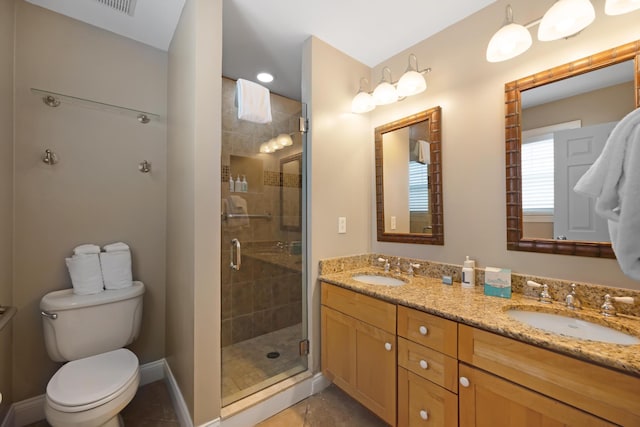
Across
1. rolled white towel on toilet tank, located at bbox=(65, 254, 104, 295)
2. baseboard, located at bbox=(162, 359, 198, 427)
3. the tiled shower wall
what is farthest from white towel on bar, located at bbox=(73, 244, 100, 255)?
baseboard, located at bbox=(162, 359, 198, 427)

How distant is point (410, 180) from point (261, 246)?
127 centimetres

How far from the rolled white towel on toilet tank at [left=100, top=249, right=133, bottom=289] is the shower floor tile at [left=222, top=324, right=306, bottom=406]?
825 mm

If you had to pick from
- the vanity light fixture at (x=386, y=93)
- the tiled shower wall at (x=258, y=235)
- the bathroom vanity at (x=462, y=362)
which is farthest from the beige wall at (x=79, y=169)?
the vanity light fixture at (x=386, y=93)

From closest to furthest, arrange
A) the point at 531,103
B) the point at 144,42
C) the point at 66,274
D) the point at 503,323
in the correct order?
the point at 503,323
the point at 531,103
the point at 66,274
the point at 144,42

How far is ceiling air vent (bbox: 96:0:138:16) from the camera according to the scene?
1.55m

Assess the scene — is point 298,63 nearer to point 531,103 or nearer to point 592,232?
point 531,103

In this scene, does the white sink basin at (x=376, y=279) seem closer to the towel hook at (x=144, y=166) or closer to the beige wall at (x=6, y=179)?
Answer: the towel hook at (x=144, y=166)

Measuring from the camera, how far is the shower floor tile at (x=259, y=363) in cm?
161

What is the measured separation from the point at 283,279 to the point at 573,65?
7.14ft

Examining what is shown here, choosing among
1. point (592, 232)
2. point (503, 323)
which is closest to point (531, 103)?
point (592, 232)

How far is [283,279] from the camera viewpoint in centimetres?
217

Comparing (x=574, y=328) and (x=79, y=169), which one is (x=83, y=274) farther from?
(x=574, y=328)

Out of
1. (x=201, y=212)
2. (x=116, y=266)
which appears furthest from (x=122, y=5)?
(x=116, y=266)

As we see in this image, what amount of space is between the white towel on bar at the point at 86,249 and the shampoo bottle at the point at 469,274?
2309 mm
